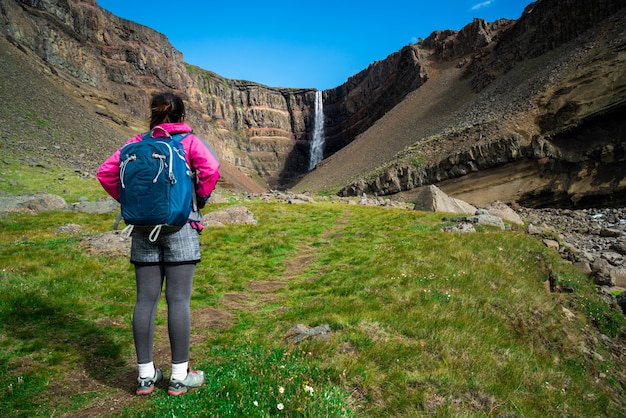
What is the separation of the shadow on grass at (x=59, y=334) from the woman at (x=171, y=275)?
864 mm

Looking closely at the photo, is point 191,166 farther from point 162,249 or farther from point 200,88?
point 200,88

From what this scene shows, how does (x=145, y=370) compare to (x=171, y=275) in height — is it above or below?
below

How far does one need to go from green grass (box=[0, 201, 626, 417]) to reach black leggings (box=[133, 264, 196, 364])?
51 centimetres

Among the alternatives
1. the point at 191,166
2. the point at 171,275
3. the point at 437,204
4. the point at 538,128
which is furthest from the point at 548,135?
the point at 171,275

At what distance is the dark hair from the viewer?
14.0 ft

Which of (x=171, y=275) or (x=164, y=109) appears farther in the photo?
(x=164, y=109)

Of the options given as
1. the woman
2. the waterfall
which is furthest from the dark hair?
the waterfall

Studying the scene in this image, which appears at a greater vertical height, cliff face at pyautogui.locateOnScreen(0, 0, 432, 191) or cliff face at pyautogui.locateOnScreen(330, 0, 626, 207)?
cliff face at pyautogui.locateOnScreen(0, 0, 432, 191)

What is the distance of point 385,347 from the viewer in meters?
4.70

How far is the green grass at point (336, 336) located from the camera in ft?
12.3

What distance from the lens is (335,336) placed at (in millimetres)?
5059

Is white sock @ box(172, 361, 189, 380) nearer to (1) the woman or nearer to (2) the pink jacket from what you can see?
(1) the woman

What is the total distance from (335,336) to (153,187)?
3.27 metres

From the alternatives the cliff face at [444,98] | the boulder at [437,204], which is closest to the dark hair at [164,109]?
the boulder at [437,204]
